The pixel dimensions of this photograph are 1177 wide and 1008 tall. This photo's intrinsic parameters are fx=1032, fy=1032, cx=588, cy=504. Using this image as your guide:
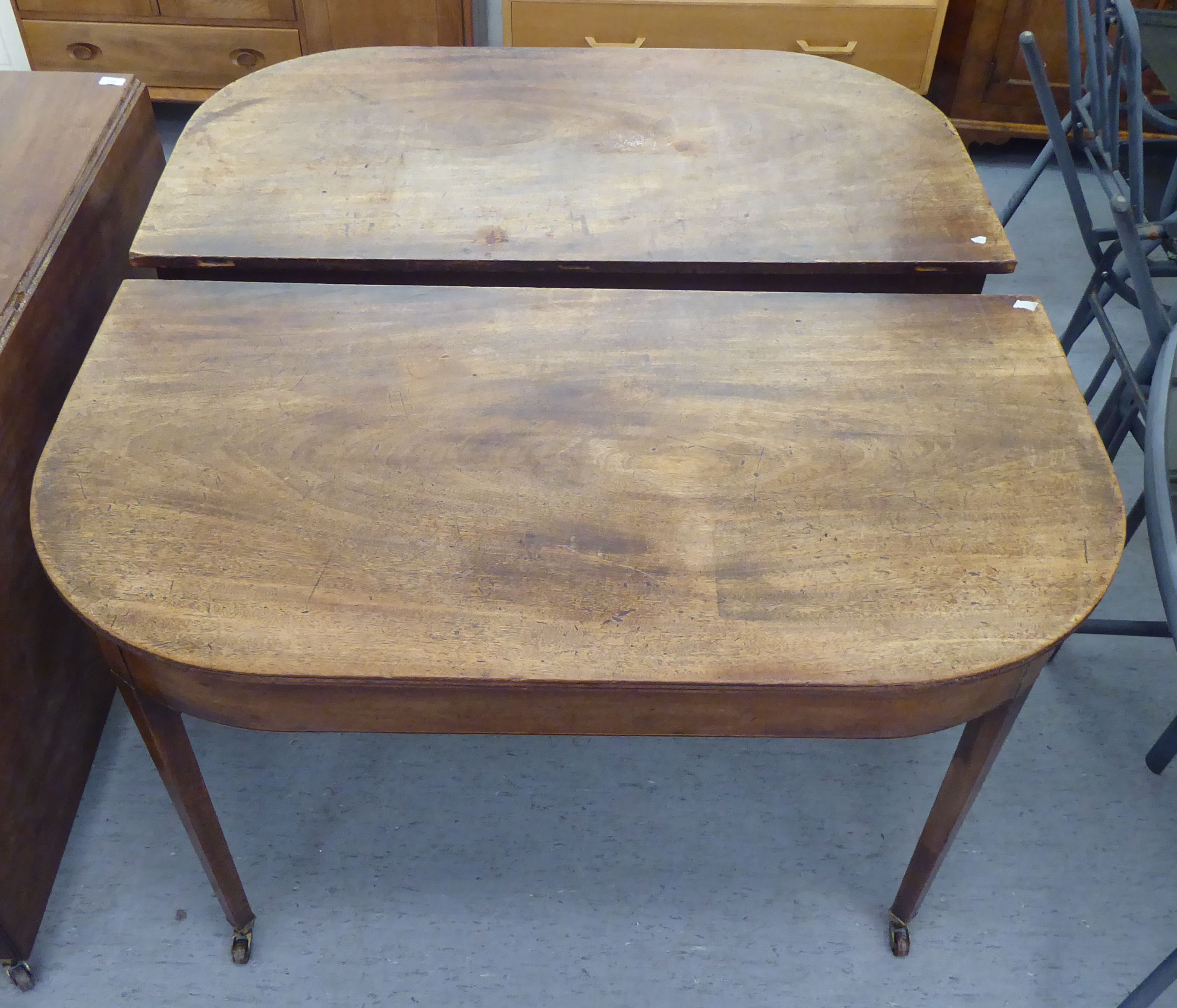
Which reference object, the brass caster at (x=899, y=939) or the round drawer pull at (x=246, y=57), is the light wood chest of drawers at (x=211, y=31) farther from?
the brass caster at (x=899, y=939)

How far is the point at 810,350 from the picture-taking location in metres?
1.10

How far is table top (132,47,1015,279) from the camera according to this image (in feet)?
4.01

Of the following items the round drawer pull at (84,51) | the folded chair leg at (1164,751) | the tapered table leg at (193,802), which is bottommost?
the folded chair leg at (1164,751)

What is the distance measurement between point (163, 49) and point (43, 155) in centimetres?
138

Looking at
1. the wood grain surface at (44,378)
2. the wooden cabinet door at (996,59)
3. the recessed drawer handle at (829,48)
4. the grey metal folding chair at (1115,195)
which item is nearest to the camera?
the wood grain surface at (44,378)

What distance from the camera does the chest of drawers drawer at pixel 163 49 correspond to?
2.49 meters

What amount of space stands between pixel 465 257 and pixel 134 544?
0.52 metres

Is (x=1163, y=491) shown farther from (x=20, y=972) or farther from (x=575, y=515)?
(x=20, y=972)

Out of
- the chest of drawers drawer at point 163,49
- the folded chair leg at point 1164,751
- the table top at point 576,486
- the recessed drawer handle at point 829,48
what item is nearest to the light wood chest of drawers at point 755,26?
the recessed drawer handle at point 829,48

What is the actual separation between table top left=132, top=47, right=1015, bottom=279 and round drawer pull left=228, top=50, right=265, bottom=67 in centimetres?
112

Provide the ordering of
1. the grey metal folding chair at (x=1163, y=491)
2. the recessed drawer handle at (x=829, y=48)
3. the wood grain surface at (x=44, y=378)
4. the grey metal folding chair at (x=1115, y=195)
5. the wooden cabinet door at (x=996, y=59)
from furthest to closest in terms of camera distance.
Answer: the recessed drawer handle at (x=829, y=48), the wooden cabinet door at (x=996, y=59), the grey metal folding chair at (x=1115, y=195), the wood grain surface at (x=44, y=378), the grey metal folding chair at (x=1163, y=491)

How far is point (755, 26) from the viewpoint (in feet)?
8.06

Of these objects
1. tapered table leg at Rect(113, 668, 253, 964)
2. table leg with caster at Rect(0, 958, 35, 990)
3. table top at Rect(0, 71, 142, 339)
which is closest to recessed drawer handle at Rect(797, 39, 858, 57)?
table top at Rect(0, 71, 142, 339)

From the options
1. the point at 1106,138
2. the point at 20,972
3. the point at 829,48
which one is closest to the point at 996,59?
the point at 829,48
